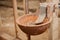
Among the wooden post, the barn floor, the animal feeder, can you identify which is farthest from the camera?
the barn floor

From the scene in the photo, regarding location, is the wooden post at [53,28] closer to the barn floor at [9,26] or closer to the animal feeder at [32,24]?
the barn floor at [9,26]

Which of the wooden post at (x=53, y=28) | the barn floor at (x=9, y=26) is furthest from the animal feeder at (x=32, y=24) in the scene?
the barn floor at (x=9, y=26)

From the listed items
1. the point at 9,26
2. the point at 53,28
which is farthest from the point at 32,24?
the point at 9,26

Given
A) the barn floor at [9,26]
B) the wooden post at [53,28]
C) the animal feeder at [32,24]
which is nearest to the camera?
the animal feeder at [32,24]

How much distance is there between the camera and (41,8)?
4.90ft

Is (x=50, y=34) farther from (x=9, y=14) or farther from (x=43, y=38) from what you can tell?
(x=9, y=14)

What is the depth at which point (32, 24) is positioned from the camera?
4.75ft

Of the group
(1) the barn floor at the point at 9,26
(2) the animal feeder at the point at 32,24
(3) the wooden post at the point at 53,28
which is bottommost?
(1) the barn floor at the point at 9,26

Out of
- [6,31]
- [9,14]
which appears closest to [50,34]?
[6,31]

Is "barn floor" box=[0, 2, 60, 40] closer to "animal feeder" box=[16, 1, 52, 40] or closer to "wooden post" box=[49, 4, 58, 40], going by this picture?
"wooden post" box=[49, 4, 58, 40]

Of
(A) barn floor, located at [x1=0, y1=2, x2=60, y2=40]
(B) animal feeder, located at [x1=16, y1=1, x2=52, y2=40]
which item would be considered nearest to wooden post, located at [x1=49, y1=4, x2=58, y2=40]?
(A) barn floor, located at [x1=0, y1=2, x2=60, y2=40]

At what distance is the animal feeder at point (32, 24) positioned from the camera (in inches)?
50.9

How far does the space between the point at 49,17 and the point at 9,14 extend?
7.77 feet

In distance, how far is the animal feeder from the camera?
1.29m
